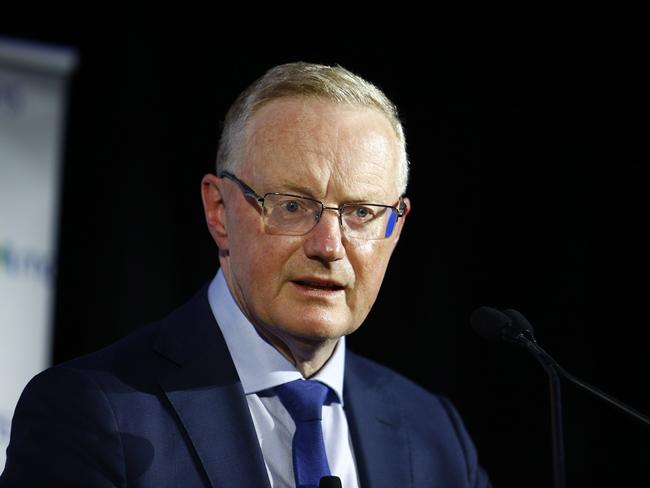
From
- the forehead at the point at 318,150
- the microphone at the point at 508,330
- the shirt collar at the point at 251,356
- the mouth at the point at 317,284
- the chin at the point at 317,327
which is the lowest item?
the shirt collar at the point at 251,356

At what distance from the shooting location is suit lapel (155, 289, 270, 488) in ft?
5.93

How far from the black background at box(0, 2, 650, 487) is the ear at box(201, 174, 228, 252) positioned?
140 centimetres

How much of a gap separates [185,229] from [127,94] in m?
0.56

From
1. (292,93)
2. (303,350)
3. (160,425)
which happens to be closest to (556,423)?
(303,350)

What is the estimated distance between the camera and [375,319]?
3723 millimetres

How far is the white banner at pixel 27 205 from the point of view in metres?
3.20

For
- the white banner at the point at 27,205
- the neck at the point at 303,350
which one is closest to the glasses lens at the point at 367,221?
the neck at the point at 303,350

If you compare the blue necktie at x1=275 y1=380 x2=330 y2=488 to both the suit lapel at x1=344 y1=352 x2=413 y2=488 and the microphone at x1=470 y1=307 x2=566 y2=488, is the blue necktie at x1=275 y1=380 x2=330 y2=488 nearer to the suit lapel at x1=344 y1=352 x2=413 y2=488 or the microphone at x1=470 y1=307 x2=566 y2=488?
the suit lapel at x1=344 y1=352 x2=413 y2=488

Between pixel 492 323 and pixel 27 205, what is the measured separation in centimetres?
211

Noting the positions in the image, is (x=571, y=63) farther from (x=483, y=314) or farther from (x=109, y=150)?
(x=483, y=314)

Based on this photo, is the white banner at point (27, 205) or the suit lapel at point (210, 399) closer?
the suit lapel at point (210, 399)

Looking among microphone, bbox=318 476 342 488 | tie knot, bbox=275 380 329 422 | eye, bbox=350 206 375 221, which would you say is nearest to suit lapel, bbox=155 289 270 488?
tie knot, bbox=275 380 329 422

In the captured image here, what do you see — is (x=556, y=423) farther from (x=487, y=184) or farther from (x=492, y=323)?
(x=487, y=184)

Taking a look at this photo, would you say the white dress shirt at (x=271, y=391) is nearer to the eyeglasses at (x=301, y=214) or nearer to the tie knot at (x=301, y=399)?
the tie knot at (x=301, y=399)
